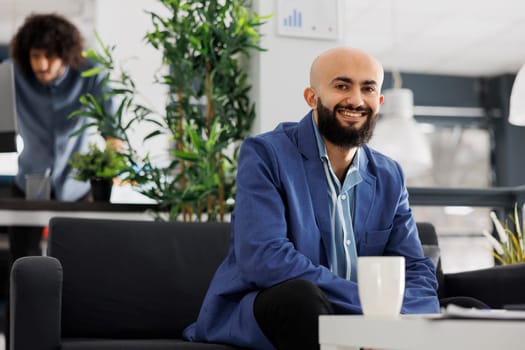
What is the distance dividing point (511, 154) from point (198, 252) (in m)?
7.11

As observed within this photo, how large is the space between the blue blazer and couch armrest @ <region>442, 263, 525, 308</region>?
0.54m

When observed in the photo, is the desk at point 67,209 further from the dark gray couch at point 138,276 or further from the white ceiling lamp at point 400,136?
the white ceiling lamp at point 400,136

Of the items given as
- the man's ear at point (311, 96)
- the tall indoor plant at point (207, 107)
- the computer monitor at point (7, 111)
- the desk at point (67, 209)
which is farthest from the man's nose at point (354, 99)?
the computer monitor at point (7, 111)

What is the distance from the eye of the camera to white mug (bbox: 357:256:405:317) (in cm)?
142

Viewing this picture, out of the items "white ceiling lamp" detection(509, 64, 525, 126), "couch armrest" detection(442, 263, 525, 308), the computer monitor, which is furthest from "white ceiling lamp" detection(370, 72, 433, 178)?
"white ceiling lamp" detection(509, 64, 525, 126)

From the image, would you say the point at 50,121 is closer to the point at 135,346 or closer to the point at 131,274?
the point at 131,274

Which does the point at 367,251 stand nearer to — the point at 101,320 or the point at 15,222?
the point at 101,320

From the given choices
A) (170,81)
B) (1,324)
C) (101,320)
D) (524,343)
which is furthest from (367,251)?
(1,324)

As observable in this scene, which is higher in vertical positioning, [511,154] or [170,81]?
[170,81]

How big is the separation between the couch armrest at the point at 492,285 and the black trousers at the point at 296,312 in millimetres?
1065

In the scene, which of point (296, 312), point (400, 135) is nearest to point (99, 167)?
point (400, 135)

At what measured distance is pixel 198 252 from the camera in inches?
103

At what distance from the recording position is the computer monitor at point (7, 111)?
3.63 meters

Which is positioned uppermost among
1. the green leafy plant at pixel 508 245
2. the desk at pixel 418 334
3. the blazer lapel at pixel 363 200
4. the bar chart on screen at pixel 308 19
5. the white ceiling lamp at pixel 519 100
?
the bar chart on screen at pixel 308 19
